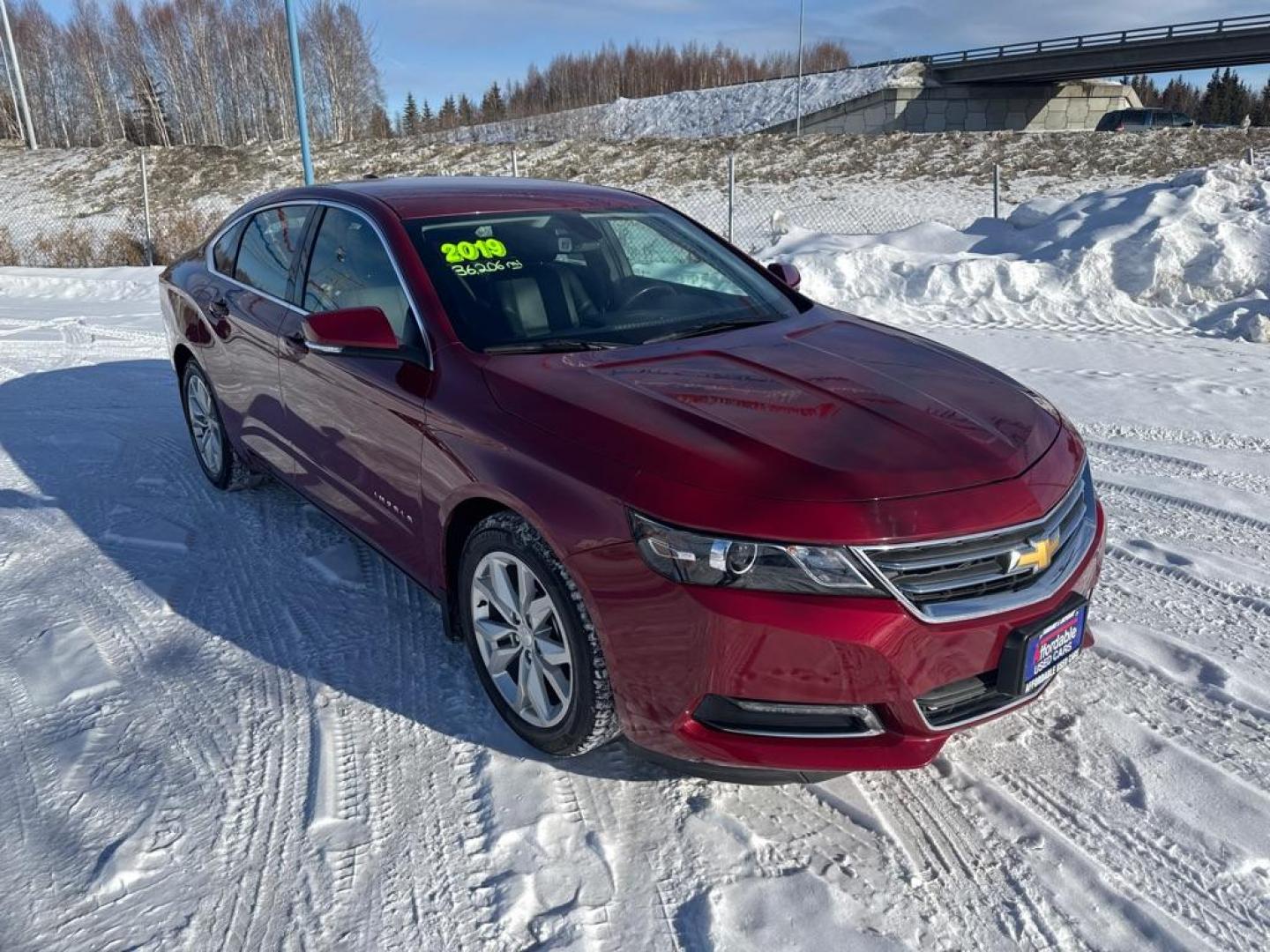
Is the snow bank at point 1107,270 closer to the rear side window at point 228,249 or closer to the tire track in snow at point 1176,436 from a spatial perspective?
the tire track in snow at point 1176,436

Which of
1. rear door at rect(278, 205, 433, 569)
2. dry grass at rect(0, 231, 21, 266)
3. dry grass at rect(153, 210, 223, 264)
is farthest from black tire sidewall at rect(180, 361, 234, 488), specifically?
dry grass at rect(0, 231, 21, 266)

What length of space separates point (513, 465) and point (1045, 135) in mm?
26039

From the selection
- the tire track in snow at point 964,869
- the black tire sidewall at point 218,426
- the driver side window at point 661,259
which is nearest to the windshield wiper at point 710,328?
the driver side window at point 661,259

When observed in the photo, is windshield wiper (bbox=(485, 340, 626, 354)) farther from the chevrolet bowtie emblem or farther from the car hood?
the chevrolet bowtie emblem

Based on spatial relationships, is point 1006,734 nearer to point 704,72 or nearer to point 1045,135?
point 1045,135

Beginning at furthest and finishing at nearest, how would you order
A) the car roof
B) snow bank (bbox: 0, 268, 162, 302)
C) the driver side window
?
snow bank (bbox: 0, 268, 162, 302) < the driver side window < the car roof

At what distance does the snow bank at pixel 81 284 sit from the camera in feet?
38.9

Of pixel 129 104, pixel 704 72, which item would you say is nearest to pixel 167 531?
pixel 129 104

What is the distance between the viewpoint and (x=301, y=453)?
407 centimetres

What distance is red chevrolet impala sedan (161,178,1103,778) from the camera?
2328 mm

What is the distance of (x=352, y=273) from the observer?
3.75m

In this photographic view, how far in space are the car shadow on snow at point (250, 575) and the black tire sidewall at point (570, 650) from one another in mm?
101

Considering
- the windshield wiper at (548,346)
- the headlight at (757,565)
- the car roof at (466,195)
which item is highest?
the car roof at (466,195)

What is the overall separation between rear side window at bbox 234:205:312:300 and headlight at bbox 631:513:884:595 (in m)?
2.63
